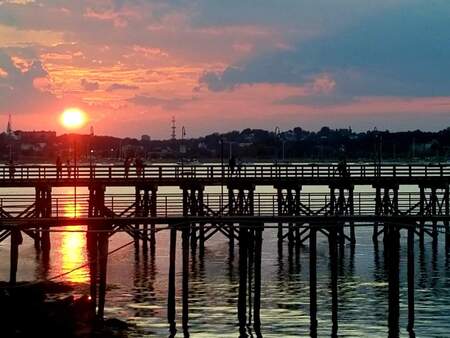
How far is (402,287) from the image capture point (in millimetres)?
43656

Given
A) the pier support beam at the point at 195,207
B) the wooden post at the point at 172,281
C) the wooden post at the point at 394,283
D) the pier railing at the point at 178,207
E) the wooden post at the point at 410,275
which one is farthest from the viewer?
the pier support beam at the point at 195,207

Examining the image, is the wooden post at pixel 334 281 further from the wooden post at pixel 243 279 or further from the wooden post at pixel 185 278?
the wooden post at pixel 185 278

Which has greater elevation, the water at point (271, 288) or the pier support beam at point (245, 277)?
the pier support beam at point (245, 277)

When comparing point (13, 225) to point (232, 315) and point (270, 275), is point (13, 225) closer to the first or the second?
point (232, 315)

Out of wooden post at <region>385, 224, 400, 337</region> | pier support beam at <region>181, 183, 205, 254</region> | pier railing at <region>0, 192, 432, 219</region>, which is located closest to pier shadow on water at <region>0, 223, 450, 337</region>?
wooden post at <region>385, 224, 400, 337</region>

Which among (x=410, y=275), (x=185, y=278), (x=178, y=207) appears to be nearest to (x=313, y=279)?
(x=410, y=275)

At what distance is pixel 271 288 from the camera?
44375 mm

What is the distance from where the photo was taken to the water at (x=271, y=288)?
35.1 metres

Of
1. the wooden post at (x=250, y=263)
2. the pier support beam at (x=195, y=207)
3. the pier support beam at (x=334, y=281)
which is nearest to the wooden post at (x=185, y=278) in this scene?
the wooden post at (x=250, y=263)

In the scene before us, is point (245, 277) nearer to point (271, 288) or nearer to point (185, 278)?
point (185, 278)

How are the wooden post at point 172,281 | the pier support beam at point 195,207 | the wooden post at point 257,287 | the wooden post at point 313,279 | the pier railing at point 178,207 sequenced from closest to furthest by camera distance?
the wooden post at point 313,279, the wooden post at point 172,281, the wooden post at point 257,287, the pier railing at point 178,207, the pier support beam at point 195,207

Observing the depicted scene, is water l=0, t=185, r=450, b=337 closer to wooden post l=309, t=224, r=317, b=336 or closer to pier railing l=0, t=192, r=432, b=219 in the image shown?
wooden post l=309, t=224, r=317, b=336

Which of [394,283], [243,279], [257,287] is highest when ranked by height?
[394,283]

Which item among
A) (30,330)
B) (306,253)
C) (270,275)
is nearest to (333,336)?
(30,330)
